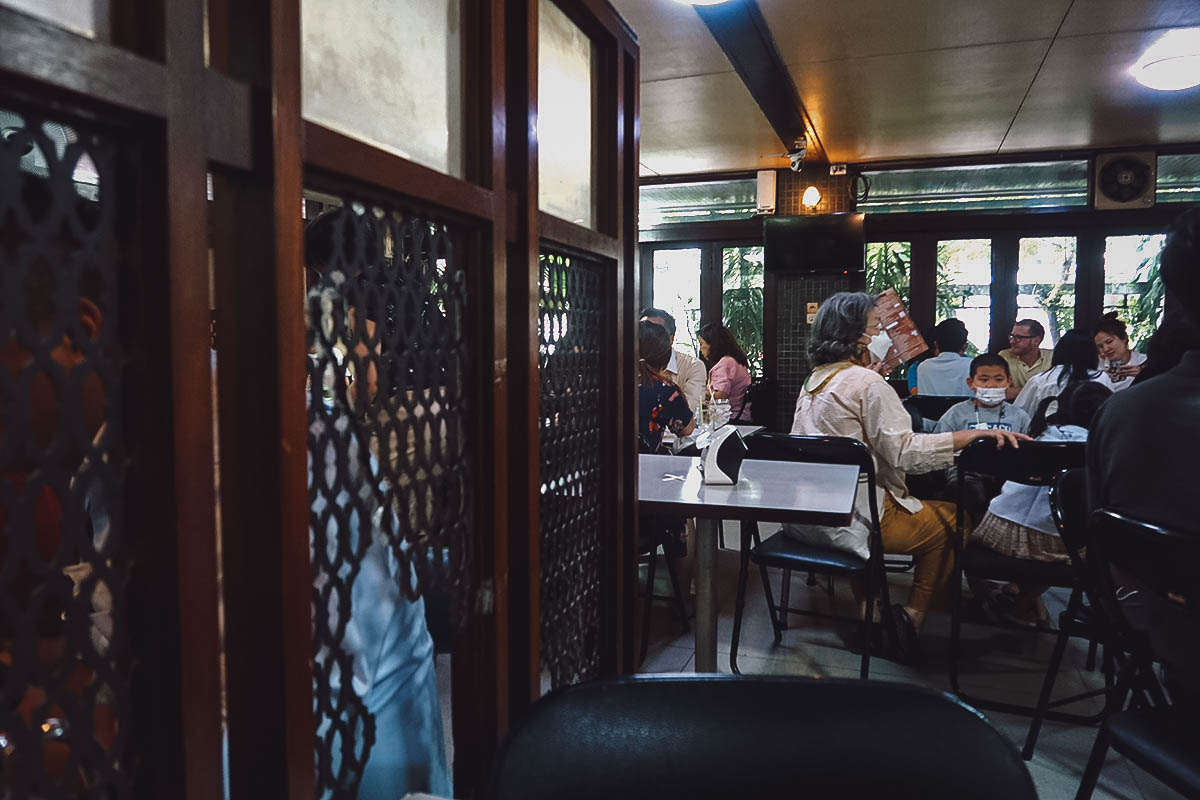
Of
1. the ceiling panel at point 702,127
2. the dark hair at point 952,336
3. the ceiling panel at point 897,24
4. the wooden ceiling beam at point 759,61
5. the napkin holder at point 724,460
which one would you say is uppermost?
the ceiling panel at point 702,127

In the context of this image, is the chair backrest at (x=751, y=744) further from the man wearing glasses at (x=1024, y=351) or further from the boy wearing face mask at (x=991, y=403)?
the man wearing glasses at (x=1024, y=351)

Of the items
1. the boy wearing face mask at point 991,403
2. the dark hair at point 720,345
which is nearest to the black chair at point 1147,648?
the boy wearing face mask at point 991,403

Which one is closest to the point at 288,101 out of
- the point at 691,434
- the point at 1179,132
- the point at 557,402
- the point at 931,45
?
the point at 557,402

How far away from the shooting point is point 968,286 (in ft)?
25.0

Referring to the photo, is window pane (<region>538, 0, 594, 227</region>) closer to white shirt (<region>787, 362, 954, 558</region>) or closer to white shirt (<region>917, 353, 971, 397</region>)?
white shirt (<region>787, 362, 954, 558</region>)

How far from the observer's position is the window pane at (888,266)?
7773 mm

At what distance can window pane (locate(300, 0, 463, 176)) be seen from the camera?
0.72 m

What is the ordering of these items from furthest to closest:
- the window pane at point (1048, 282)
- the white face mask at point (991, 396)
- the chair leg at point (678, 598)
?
the window pane at point (1048, 282)
the white face mask at point (991, 396)
the chair leg at point (678, 598)

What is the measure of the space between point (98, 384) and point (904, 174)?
26.9ft

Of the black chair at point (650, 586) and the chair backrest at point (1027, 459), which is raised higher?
the chair backrest at point (1027, 459)

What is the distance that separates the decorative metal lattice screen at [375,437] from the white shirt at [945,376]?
5.52 metres

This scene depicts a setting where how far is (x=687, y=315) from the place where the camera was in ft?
28.6

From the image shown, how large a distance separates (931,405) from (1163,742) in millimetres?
3571

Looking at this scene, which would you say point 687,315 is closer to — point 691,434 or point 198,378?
point 691,434
